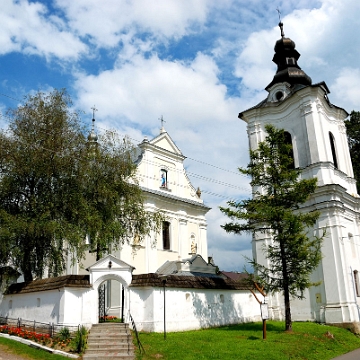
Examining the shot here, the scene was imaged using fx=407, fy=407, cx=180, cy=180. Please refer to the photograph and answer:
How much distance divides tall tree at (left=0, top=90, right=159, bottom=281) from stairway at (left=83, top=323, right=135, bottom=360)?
4381 mm

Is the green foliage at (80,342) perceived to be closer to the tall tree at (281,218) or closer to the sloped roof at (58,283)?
the sloped roof at (58,283)

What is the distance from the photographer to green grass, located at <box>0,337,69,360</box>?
1311 cm

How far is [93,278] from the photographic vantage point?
16.8m

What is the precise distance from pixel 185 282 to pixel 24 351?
24.5 feet

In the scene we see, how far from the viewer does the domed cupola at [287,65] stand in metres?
29.9

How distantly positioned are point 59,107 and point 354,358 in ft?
56.7

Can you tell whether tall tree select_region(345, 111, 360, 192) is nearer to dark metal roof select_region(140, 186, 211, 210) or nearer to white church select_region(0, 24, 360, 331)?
white church select_region(0, 24, 360, 331)

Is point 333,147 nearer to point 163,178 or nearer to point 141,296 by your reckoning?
point 163,178

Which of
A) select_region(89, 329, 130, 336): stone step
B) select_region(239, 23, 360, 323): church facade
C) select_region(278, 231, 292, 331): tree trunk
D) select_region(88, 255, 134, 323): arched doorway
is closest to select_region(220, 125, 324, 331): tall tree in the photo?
select_region(278, 231, 292, 331): tree trunk

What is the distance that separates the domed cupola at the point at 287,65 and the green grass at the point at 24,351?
77.3 ft

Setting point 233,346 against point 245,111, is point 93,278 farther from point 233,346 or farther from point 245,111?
point 245,111

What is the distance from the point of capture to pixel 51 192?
1938cm

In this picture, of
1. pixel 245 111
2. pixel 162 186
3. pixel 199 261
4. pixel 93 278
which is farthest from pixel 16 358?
pixel 245 111

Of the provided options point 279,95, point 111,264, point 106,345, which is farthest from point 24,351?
point 279,95
